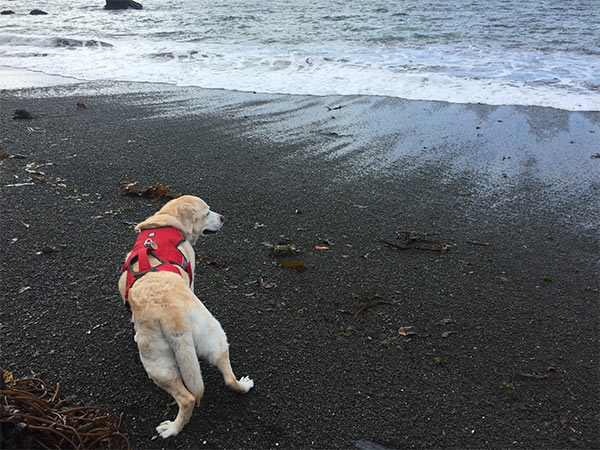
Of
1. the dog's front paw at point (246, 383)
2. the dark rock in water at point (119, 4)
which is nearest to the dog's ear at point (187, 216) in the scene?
the dog's front paw at point (246, 383)

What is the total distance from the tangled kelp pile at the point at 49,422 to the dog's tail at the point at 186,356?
486mm

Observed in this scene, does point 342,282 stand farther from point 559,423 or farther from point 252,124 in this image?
point 252,124

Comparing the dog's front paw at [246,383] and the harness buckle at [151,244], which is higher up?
the harness buckle at [151,244]

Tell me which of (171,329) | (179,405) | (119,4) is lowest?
(179,405)

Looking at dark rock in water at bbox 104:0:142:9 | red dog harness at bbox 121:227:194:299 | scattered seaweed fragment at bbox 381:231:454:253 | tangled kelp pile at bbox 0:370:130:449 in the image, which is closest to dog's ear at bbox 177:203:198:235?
red dog harness at bbox 121:227:194:299

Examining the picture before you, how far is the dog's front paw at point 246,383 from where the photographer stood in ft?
8.99

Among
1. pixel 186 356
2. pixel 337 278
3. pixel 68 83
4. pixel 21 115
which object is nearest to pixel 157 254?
pixel 186 356

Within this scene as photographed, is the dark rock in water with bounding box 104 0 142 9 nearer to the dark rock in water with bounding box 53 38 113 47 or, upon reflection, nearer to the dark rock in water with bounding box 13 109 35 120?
the dark rock in water with bounding box 53 38 113 47

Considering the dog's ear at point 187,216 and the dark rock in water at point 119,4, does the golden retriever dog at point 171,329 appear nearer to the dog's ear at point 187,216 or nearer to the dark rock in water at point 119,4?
the dog's ear at point 187,216

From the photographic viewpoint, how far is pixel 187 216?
11.8ft

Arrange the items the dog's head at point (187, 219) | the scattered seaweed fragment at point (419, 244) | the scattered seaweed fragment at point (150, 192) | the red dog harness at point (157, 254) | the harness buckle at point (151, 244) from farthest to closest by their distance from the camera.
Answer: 1. the scattered seaweed fragment at point (150, 192)
2. the scattered seaweed fragment at point (419, 244)
3. the dog's head at point (187, 219)
4. the harness buckle at point (151, 244)
5. the red dog harness at point (157, 254)

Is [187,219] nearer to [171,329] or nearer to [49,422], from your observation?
[171,329]

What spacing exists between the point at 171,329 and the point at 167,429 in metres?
0.63

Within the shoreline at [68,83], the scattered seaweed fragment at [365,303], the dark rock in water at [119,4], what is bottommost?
the scattered seaweed fragment at [365,303]
